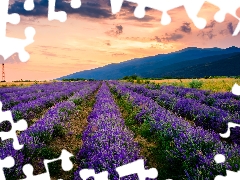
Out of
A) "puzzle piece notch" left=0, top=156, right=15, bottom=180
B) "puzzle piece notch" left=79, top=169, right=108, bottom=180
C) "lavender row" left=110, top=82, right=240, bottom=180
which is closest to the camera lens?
"puzzle piece notch" left=79, top=169, right=108, bottom=180

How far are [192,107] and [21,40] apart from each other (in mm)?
8346

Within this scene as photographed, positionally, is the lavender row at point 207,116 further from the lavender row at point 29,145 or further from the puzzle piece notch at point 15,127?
the puzzle piece notch at point 15,127

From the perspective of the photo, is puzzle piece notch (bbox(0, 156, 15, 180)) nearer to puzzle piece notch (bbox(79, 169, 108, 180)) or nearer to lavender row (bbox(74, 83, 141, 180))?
lavender row (bbox(74, 83, 141, 180))

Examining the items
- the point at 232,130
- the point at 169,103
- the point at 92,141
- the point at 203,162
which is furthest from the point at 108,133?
the point at 169,103

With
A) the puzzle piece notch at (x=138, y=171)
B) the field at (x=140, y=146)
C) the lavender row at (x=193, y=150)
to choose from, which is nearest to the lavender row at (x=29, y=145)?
the field at (x=140, y=146)

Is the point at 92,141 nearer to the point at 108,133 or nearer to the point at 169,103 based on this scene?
the point at 108,133

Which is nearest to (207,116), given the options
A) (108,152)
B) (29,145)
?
(108,152)

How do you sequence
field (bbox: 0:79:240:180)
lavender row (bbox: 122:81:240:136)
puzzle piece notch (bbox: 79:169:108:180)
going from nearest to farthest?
puzzle piece notch (bbox: 79:169:108:180) → field (bbox: 0:79:240:180) → lavender row (bbox: 122:81:240:136)

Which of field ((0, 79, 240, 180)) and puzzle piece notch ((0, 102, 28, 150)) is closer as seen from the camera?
field ((0, 79, 240, 180))

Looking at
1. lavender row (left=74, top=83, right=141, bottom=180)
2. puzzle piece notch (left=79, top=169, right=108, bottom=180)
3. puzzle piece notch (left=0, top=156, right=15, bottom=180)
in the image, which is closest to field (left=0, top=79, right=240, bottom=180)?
lavender row (left=74, top=83, right=141, bottom=180)

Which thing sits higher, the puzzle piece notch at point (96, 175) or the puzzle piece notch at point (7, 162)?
the puzzle piece notch at point (96, 175)

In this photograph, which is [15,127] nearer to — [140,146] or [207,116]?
[140,146]

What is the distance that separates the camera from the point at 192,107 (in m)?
12.6

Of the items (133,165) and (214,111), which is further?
(214,111)
